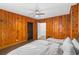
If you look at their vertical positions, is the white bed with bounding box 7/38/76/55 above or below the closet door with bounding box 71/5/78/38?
below

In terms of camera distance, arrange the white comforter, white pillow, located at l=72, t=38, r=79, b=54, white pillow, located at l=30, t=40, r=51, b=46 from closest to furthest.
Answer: white pillow, located at l=72, t=38, r=79, b=54 → the white comforter → white pillow, located at l=30, t=40, r=51, b=46

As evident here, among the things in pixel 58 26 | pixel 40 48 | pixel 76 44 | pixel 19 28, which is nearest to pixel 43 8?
pixel 58 26

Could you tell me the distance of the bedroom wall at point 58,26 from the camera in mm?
1978

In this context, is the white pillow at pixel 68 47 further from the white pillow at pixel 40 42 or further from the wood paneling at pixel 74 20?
the white pillow at pixel 40 42

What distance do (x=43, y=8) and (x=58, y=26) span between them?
46cm

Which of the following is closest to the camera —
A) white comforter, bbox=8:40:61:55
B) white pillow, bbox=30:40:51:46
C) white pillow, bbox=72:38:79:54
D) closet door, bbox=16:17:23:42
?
white pillow, bbox=72:38:79:54

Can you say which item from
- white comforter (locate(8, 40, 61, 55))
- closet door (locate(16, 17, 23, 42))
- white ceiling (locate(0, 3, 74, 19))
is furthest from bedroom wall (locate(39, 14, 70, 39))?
closet door (locate(16, 17, 23, 42))

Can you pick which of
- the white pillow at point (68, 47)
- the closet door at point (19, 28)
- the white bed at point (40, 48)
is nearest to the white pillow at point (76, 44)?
the white pillow at point (68, 47)

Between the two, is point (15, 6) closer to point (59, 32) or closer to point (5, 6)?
point (5, 6)

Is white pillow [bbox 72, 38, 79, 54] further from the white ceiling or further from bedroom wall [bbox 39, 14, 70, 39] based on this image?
the white ceiling

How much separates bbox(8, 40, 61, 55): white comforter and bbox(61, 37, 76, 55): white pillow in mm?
126

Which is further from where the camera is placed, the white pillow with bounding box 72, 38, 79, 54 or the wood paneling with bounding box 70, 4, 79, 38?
the wood paneling with bounding box 70, 4, 79, 38

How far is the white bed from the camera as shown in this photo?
1.88m

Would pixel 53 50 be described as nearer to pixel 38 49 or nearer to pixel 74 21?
pixel 38 49
